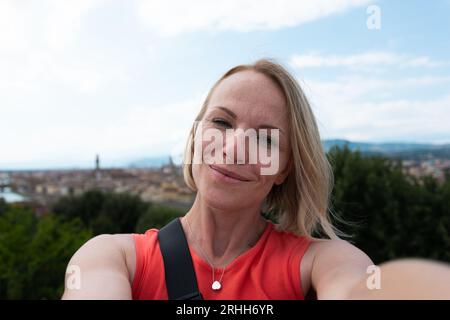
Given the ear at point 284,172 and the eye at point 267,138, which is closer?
the eye at point 267,138

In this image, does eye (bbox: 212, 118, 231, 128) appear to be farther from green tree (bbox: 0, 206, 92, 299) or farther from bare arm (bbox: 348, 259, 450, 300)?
green tree (bbox: 0, 206, 92, 299)

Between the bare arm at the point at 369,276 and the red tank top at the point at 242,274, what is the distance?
0.29ft

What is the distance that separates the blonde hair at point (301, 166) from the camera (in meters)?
1.74

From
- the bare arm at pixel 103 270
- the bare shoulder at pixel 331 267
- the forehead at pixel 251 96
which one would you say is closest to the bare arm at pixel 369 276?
the bare shoulder at pixel 331 267

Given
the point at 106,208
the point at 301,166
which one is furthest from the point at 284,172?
the point at 106,208

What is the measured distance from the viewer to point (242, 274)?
5.16 feet

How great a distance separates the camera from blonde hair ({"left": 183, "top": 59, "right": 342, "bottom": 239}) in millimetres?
1742

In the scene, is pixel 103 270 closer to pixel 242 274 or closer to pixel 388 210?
pixel 242 274

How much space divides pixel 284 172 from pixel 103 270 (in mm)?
821

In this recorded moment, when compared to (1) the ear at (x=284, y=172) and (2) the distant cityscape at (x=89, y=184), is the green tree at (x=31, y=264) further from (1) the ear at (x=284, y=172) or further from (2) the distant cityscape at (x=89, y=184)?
(1) the ear at (x=284, y=172)

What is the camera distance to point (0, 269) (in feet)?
74.8

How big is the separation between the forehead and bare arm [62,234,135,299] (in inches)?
25.1
